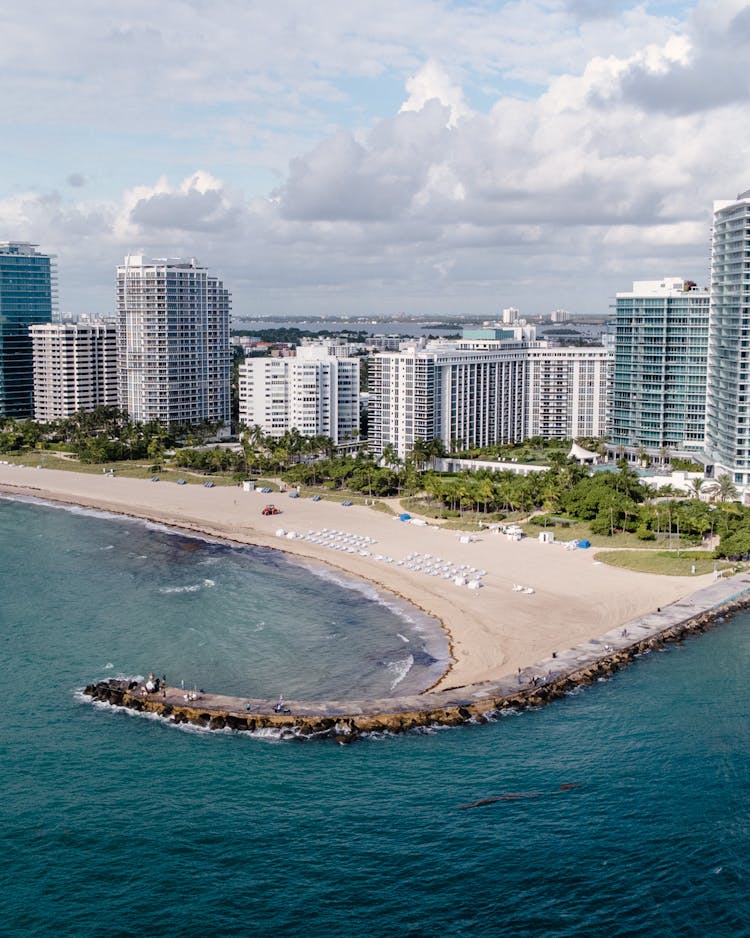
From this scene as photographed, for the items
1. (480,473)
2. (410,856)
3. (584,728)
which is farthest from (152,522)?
(410,856)

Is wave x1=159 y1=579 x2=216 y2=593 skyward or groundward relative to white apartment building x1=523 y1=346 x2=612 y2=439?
groundward

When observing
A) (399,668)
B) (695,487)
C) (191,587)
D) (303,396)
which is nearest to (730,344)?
(695,487)

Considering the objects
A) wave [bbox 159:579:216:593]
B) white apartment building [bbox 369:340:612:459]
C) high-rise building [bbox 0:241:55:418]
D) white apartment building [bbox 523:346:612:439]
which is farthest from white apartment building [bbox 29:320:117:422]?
wave [bbox 159:579:216:593]

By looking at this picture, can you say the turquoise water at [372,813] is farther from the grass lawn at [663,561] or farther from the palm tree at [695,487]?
the palm tree at [695,487]

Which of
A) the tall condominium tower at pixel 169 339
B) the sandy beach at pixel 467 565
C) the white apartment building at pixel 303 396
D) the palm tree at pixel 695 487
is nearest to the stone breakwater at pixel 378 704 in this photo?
the sandy beach at pixel 467 565

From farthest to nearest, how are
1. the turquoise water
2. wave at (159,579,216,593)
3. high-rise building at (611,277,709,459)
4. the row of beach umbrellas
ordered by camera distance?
high-rise building at (611,277,709,459)
the row of beach umbrellas
wave at (159,579,216,593)
the turquoise water

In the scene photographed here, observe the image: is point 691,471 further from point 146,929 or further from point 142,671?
point 146,929

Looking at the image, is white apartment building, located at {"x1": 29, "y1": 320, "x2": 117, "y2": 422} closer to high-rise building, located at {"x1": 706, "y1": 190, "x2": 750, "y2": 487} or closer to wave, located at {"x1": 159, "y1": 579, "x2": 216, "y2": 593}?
wave, located at {"x1": 159, "y1": 579, "x2": 216, "y2": 593}
